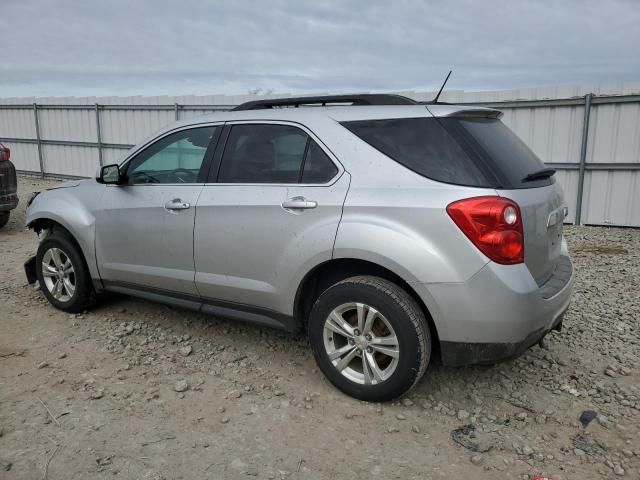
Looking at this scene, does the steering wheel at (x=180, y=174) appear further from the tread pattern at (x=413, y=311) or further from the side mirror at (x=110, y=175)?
the tread pattern at (x=413, y=311)

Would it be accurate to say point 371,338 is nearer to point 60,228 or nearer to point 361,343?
point 361,343

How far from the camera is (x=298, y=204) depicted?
3.21 m

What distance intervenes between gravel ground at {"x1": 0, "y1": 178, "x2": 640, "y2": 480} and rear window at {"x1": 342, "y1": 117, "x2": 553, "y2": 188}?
4.44ft

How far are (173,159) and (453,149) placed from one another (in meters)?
2.20

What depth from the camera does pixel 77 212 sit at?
14.4 ft

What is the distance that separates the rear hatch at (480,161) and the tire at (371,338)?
2.25ft

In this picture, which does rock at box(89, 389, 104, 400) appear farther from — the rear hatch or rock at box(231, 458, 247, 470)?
the rear hatch

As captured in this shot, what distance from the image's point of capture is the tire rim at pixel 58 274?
4.59 metres

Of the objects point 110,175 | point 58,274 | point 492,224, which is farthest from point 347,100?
point 58,274

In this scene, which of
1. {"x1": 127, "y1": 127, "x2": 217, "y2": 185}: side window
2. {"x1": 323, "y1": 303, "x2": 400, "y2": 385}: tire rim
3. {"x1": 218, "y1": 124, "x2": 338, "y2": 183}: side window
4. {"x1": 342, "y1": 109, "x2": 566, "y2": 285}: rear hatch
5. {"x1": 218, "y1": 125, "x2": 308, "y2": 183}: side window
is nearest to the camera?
{"x1": 342, "y1": 109, "x2": 566, "y2": 285}: rear hatch

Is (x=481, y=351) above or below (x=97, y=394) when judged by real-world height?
above

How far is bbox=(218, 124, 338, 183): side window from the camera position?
3281 millimetres

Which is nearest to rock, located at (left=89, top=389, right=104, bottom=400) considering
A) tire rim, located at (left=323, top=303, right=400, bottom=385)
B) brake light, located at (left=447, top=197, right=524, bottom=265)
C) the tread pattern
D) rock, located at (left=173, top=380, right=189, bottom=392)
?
rock, located at (left=173, top=380, right=189, bottom=392)

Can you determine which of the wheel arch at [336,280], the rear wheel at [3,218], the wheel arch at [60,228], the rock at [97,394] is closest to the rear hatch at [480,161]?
the wheel arch at [336,280]
